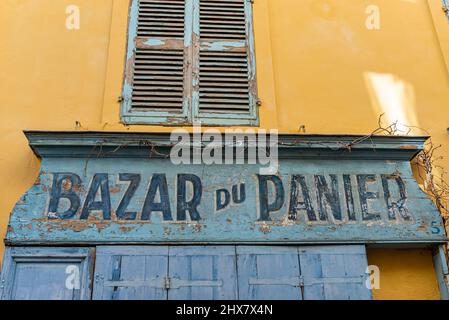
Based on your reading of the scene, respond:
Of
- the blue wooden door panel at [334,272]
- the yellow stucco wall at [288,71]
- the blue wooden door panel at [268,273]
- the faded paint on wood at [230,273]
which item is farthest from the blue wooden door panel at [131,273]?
the blue wooden door panel at [334,272]

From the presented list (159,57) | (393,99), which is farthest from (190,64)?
(393,99)

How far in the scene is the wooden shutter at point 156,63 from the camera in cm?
576

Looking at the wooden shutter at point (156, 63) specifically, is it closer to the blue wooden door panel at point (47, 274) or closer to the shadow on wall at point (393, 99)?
the blue wooden door panel at point (47, 274)

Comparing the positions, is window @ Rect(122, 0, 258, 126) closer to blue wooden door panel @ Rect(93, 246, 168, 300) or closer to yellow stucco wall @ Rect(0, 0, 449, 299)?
yellow stucco wall @ Rect(0, 0, 449, 299)

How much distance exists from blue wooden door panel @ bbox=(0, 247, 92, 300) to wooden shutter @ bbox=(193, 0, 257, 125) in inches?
74.3

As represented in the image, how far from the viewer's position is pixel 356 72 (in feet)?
20.2

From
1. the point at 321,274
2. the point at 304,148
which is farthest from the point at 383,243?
the point at 304,148

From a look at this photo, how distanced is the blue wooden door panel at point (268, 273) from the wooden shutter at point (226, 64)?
1.41 m

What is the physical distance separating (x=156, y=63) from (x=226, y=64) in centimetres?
76

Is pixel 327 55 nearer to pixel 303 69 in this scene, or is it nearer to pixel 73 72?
pixel 303 69

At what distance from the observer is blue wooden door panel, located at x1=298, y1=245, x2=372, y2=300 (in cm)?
500

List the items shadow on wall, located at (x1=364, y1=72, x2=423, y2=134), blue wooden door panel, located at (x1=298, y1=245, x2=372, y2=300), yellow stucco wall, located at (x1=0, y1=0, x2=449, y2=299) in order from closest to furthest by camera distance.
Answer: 1. blue wooden door panel, located at (x1=298, y1=245, x2=372, y2=300)
2. yellow stucco wall, located at (x1=0, y1=0, x2=449, y2=299)
3. shadow on wall, located at (x1=364, y1=72, x2=423, y2=134)

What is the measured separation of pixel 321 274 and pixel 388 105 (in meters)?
2.10

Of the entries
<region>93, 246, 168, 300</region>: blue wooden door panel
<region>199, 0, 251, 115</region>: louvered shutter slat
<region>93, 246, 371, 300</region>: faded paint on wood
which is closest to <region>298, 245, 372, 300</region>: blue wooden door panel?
<region>93, 246, 371, 300</region>: faded paint on wood
